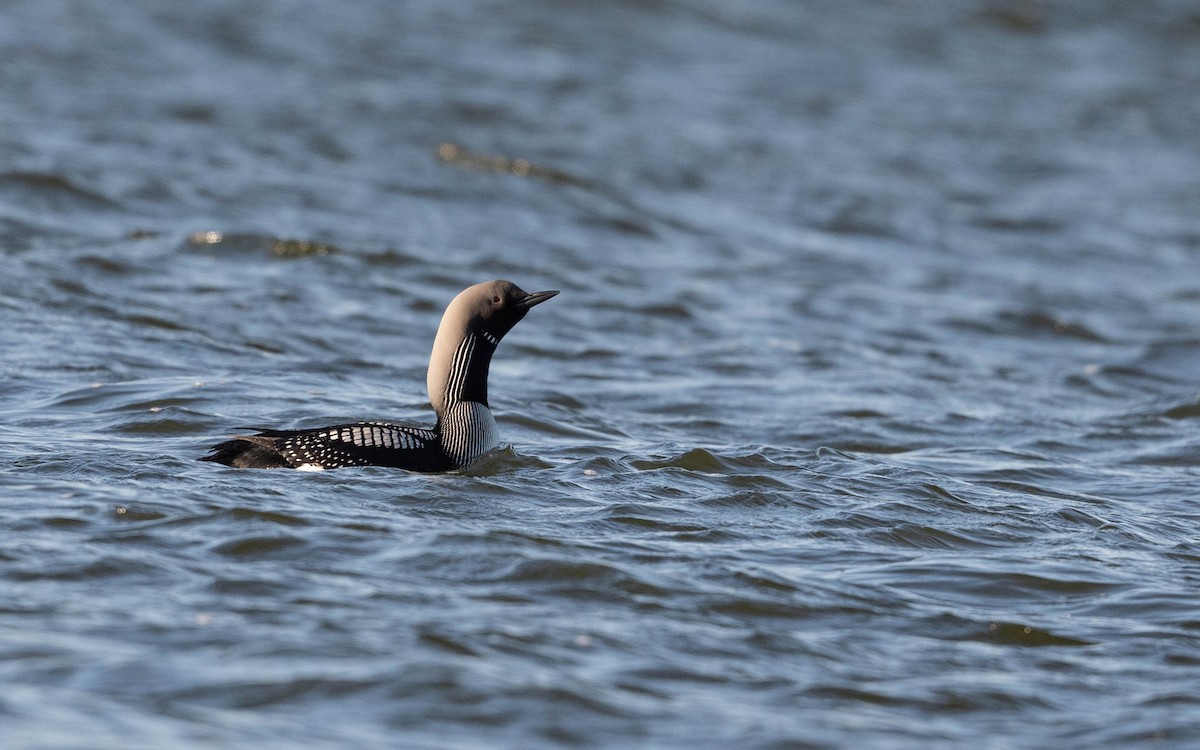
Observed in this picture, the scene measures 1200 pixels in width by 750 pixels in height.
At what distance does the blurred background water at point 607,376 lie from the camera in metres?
4.97

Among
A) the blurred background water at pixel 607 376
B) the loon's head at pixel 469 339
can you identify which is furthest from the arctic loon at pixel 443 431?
the blurred background water at pixel 607 376

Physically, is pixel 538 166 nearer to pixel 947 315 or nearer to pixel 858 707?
pixel 947 315

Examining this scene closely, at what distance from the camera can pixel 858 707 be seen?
4930 mm

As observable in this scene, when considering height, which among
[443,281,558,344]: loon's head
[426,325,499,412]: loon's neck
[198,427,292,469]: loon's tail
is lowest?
[198,427,292,469]: loon's tail

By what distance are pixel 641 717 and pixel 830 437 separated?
4.61 metres

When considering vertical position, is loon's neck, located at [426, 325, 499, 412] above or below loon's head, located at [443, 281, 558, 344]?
below

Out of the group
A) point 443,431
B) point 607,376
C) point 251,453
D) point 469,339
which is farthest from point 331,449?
point 607,376

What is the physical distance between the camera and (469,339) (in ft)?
23.2

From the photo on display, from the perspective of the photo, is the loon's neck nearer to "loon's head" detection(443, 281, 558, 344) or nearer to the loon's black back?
"loon's head" detection(443, 281, 558, 344)

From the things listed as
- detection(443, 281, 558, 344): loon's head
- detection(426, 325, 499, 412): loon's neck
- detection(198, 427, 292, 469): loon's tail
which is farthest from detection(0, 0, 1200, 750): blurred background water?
detection(443, 281, 558, 344): loon's head

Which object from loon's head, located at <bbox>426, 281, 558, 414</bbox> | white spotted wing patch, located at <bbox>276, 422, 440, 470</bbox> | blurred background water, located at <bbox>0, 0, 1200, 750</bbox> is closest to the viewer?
blurred background water, located at <bbox>0, 0, 1200, 750</bbox>

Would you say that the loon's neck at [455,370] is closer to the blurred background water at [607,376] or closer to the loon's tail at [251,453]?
the blurred background water at [607,376]

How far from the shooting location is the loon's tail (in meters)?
6.69

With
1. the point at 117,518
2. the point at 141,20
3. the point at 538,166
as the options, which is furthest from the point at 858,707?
the point at 141,20
